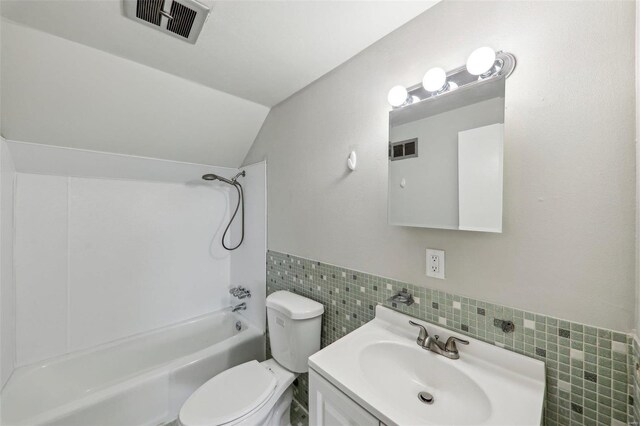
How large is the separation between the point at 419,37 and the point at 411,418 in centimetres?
144

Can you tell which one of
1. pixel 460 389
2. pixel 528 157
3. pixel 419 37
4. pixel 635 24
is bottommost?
pixel 460 389

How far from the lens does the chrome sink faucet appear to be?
36.5 inches

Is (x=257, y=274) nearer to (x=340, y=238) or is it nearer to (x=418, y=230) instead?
(x=340, y=238)

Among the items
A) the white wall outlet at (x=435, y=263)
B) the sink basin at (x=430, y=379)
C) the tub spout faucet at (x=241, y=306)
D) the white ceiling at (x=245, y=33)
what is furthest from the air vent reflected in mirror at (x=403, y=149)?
the tub spout faucet at (x=241, y=306)

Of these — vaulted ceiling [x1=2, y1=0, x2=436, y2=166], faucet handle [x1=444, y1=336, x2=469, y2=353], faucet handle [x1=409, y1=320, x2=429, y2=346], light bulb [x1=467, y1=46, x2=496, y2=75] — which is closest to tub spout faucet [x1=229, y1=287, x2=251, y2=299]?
vaulted ceiling [x1=2, y1=0, x2=436, y2=166]

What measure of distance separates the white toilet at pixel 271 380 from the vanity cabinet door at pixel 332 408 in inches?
18.8

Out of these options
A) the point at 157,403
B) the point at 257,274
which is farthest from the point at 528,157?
the point at 157,403

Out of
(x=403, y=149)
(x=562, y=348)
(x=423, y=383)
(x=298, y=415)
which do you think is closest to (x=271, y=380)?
(x=298, y=415)

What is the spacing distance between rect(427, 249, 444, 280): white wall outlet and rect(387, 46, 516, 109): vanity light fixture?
650 millimetres

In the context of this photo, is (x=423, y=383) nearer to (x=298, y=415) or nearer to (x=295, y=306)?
(x=295, y=306)

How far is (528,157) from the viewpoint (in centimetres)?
81

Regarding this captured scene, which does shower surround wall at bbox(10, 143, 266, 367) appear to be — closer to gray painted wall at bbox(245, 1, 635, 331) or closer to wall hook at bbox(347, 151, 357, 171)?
wall hook at bbox(347, 151, 357, 171)

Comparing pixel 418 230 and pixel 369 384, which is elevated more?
pixel 418 230

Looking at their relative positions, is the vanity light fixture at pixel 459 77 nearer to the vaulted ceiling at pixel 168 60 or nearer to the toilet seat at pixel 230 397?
the vaulted ceiling at pixel 168 60
